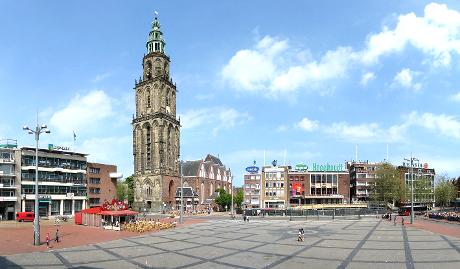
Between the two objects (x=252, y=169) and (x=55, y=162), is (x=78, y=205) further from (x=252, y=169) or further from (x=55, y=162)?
(x=252, y=169)

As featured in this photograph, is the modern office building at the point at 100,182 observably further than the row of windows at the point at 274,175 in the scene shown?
No

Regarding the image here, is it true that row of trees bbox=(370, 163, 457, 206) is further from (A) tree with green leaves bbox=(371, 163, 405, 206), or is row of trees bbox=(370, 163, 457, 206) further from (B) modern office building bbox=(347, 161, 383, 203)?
(B) modern office building bbox=(347, 161, 383, 203)

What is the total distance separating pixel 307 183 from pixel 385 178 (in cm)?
2196

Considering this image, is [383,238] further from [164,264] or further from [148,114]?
[148,114]

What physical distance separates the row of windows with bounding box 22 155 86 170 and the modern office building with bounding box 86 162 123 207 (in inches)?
175

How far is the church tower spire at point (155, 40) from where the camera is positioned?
126m

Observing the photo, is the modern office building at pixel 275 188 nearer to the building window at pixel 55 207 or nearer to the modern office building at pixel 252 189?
the modern office building at pixel 252 189

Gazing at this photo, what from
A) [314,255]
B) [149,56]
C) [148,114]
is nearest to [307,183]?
[148,114]

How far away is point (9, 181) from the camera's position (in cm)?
7900

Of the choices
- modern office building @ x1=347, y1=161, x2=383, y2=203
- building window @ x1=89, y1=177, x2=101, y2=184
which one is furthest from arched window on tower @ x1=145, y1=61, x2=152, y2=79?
modern office building @ x1=347, y1=161, x2=383, y2=203

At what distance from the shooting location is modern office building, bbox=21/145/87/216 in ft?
268

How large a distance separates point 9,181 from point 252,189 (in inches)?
2605

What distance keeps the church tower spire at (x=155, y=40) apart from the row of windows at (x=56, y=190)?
50721mm

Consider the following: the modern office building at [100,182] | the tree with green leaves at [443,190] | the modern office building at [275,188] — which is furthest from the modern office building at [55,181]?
the tree with green leaves at [443,190]
